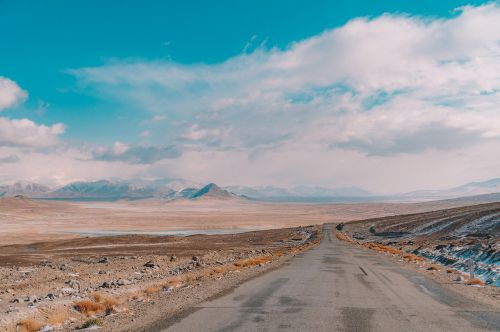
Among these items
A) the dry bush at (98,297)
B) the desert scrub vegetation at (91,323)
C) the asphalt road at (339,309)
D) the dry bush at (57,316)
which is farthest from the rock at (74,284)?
the desert scrub vegetation at (91,323)

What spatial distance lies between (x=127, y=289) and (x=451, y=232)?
64.6 meters

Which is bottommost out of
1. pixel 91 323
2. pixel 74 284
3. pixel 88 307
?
pixel 74 284

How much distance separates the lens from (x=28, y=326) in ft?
43.1

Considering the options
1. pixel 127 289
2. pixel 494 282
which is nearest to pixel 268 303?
pixel 127 289

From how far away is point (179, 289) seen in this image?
20812 millimetres

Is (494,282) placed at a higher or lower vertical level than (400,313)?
lower

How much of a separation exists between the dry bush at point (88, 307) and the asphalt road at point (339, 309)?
4141mm

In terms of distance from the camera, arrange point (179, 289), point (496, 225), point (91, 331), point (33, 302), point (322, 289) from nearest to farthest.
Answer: point (91, 331), point (33, 302), point (322, 289), point (179, 289), point (496, 225)

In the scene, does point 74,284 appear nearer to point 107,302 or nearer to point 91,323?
point 107,302

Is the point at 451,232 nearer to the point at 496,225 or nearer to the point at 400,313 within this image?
the point at 496,225

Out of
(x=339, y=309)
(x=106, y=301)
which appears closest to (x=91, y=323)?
(x=106, y=301)

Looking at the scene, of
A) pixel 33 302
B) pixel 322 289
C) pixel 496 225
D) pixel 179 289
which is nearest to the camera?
pixel 33 302

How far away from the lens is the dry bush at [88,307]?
622 inches

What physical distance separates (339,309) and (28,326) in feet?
32.2
